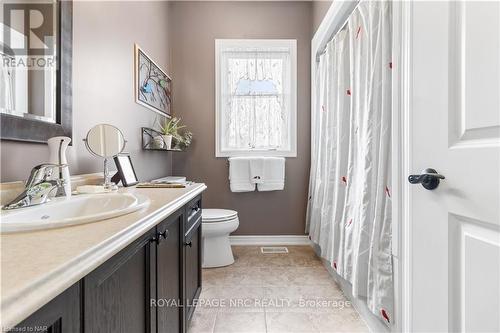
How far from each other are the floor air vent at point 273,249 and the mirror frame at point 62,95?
199 cm

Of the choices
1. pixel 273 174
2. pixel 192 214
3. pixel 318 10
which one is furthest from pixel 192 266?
pixel 318 10

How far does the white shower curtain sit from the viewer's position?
1.26 metres

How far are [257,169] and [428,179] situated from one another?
1.95 m

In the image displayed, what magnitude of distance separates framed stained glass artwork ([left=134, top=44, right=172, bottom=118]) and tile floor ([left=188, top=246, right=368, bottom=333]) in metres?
1.46

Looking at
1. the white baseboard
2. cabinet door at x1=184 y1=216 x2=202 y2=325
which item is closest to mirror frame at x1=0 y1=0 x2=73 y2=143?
cabinet door at x1=184 y1=216 x2=202 y2=325

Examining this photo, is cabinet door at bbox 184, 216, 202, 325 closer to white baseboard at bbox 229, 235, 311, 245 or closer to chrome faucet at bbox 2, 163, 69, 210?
chrome faucet at bbox 2, 163, 69, 210

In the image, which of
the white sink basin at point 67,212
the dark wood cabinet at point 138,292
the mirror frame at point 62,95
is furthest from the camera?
the mirror frame at point 62,95

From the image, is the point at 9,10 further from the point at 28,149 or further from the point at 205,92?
the point at 205,92

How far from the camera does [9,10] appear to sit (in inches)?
36.1

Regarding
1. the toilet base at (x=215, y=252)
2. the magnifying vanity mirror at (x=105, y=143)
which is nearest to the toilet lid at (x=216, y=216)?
the toilet base at (x=215, y=252)

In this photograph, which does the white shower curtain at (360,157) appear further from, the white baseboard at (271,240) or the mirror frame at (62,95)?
the mirror frame at (62,95)

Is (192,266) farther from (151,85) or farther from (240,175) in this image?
(151,85)

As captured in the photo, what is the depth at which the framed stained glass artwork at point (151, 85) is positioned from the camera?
204cm

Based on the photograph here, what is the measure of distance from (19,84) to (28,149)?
0.23 m
